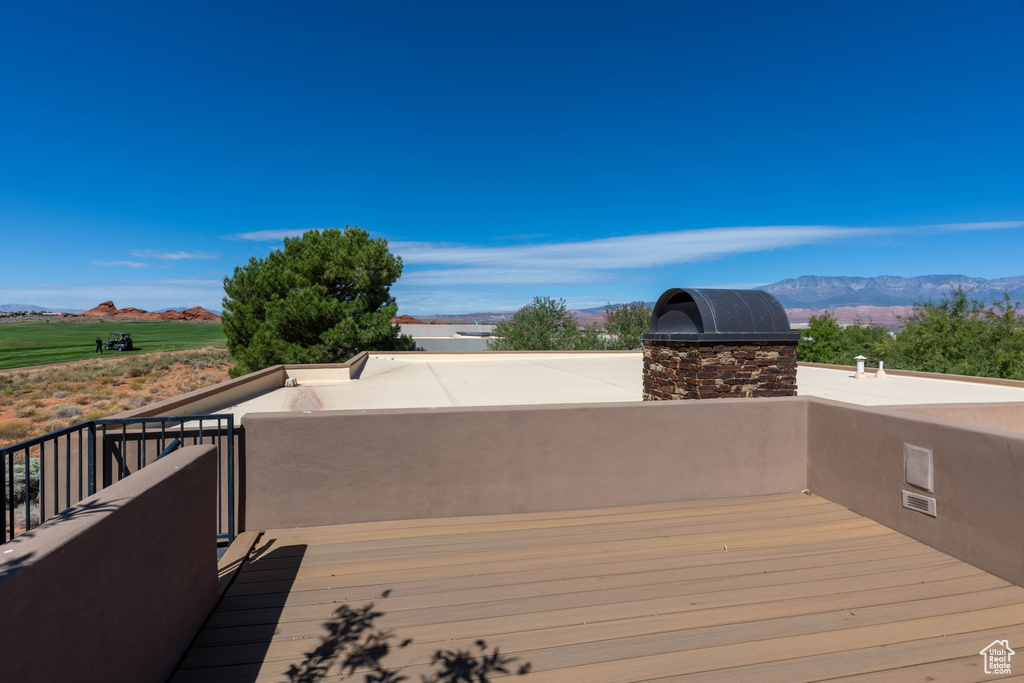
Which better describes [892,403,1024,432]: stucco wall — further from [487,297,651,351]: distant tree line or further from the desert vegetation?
[487,297,651,351]: distant tree line

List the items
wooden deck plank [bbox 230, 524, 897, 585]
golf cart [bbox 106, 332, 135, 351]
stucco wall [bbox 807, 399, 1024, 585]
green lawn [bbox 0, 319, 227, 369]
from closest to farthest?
stucco wall [bbox 807, 399, 1024, 585], wooden deck plank [bbox 230, 524, 897, 585], green lawn [bbox 0, 319, 227, 369], golf cart [bbox 106, 332, 135, 351]

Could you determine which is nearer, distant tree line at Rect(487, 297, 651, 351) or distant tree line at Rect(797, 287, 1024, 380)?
distant tree line at Rect(797, 287, 1024, 380)

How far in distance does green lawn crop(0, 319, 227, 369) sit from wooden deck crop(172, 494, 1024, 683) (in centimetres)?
3905

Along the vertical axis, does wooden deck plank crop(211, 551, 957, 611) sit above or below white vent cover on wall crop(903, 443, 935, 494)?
below

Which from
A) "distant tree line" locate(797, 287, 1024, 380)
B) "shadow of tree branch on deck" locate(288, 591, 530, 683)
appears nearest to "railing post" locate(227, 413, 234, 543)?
"shadow of tree branch on deck" locate(288, 591, 530, 683)

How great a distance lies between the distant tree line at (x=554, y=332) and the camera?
29.7 m

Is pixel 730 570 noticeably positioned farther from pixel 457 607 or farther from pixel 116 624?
pixel 116 624

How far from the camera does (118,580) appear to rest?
1857 mm

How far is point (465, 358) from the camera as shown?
61.2ft

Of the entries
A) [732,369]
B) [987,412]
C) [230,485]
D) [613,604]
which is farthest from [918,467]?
[230,485]

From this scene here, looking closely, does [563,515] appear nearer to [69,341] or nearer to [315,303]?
[315,303]


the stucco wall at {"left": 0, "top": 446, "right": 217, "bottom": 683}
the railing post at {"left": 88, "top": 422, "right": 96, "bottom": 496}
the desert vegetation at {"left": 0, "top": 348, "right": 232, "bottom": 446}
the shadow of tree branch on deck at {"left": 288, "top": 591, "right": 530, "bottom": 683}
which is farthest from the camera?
the desert vegetation at {"left": 0, "top": 348, "right": 232, "bottom": 446}

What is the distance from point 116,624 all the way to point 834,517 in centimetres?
457

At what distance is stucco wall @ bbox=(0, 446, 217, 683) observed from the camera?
1409mm
